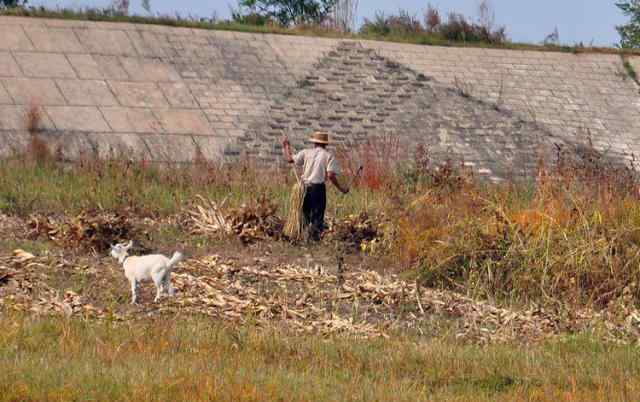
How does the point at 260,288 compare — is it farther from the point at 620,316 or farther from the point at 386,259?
the point at 620,316

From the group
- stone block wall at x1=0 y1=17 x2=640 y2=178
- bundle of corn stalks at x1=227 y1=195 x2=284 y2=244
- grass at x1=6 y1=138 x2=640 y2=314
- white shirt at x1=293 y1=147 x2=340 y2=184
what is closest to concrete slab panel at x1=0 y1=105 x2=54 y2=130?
stone block wall at x1=0 y1=17 x2=640 y2=178

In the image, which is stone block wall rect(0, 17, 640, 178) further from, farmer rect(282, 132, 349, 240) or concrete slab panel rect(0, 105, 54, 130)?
farmer rect(282, 132, 349, 240)

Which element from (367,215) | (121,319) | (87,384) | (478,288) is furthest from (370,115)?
(87,384)

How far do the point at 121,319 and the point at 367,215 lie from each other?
5974 mm

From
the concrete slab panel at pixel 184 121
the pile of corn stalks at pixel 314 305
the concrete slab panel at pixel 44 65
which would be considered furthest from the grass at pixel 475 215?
the concrete slab panel at pixel 44 65

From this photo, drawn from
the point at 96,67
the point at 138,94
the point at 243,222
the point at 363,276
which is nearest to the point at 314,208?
the point at 243,222

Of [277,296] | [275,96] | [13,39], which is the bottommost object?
[275,96]

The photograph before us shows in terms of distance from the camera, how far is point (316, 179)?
16453mm

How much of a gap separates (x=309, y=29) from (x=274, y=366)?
25000 mm

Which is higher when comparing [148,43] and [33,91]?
[148,43]

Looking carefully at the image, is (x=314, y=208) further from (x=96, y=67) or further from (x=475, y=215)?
(x=96, y=67)

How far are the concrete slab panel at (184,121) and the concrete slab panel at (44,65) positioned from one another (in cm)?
234

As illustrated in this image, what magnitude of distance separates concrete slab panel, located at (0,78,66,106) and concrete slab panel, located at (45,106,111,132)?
0.92ft

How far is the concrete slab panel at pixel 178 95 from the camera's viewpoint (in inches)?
1117
